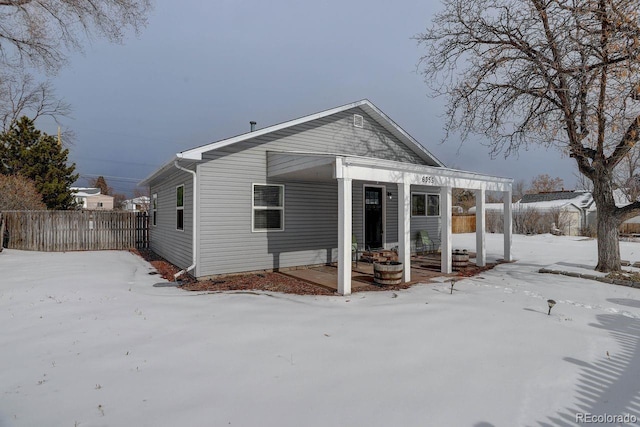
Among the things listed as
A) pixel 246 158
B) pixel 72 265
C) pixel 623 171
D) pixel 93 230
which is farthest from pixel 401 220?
pixel 623 171

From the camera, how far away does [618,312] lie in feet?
17.3

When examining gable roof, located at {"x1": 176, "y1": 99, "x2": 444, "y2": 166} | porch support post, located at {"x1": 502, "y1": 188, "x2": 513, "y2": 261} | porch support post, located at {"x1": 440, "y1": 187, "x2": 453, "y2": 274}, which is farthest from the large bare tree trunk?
gable roof, located at {"x1": 176, "y1": 99, "x2": 444, "y2": 166}

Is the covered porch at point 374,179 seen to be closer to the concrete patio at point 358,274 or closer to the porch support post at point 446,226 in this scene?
the porch support post at point 446,226

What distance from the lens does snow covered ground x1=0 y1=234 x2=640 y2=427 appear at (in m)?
2.57

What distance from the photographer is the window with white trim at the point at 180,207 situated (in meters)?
8.59

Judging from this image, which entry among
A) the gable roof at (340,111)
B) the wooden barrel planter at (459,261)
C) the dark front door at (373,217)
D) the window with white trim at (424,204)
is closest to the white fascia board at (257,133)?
the gable roof at (340,111)

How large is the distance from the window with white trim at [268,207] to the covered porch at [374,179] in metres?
0.39

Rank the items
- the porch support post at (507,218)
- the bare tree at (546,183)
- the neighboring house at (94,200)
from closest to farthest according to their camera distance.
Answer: the porch support post at (507,218) < the neighboring house at (94,200) < the bare tree at (546,183)

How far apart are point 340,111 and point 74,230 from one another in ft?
37.1

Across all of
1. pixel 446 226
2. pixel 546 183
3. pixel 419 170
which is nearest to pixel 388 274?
pixel 446 226

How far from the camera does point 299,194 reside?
883 cm

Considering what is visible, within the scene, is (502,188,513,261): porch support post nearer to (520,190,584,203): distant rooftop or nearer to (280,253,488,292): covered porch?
(280,253,488,292): covered porch

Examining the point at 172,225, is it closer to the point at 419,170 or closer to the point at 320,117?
the point at 320,117

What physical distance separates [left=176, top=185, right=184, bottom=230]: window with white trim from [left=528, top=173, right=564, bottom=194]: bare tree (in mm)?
49932
